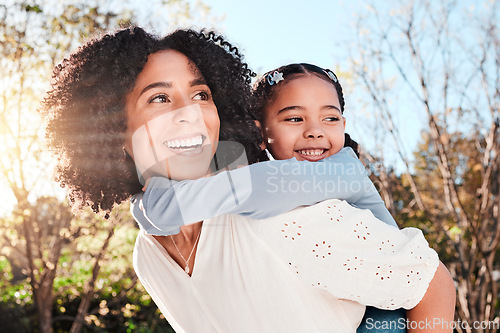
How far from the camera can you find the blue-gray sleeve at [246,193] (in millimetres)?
1239

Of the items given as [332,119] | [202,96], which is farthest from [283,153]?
[202,96]

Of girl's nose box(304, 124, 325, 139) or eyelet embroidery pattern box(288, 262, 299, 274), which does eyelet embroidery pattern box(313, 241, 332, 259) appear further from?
girl's nose box(304, 124, 325, 139)

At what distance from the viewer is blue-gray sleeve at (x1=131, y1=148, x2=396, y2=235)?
4.07 feet

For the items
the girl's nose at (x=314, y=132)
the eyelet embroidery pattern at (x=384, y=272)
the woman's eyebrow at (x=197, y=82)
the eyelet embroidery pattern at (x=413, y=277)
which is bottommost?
the eyelet embroidery pattern at (x=413, y=277)

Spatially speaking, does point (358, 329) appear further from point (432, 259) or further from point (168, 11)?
point (168, 11)

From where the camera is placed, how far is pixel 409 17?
607 centimetres

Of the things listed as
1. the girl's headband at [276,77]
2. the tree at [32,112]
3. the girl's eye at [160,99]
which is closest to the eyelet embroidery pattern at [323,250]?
the girl's eye at [160,99]

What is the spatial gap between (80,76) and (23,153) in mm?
4660

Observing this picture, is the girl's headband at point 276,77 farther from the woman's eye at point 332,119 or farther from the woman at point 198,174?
the woman's eye at point 332,119

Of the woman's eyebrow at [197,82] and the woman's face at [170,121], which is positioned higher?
the woman's eyebrow at [197,82]

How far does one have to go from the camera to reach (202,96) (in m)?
1.70

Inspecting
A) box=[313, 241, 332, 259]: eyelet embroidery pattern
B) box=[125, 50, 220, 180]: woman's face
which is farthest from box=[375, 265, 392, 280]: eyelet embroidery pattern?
box=[125, 50, 220, 180]: woman's face

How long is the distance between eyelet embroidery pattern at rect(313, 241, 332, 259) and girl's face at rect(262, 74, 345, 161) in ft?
2.30

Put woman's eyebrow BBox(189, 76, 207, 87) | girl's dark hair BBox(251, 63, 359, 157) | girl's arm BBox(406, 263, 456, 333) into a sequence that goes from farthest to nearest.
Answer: girl's dark hair BBox(251, 63, 359, 157) < woman's eyebrow BBox(189, 76, 207, 87) < girl's arm BBox(406, 263, 456, 333)
